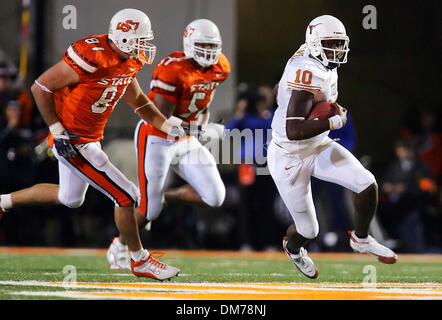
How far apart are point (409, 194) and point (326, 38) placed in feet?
13.0

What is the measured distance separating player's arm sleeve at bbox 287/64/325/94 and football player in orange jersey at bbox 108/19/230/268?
1.27 m

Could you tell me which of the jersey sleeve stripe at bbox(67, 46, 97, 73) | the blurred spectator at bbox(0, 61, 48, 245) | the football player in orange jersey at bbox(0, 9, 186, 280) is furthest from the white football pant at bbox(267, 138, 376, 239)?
the blurred spectator at bbox(0, 61, 48, 245)

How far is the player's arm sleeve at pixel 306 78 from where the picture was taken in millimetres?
4969

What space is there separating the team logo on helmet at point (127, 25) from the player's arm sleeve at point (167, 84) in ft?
3.03

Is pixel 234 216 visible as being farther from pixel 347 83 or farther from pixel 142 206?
pixel 142 206

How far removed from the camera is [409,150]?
870 cm

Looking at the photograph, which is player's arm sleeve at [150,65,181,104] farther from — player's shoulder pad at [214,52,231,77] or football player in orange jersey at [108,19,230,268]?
player's shoulder pad at [214,52,231,77]

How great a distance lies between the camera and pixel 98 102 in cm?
519

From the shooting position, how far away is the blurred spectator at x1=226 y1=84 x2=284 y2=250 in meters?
8.08

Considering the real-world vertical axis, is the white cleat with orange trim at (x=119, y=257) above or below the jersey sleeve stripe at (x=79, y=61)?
below

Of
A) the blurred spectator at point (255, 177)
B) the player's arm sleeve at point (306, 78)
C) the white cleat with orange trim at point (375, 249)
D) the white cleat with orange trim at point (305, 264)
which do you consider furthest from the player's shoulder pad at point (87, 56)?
the blurred spectator at point (255, 177)

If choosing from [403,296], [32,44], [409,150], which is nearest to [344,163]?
[403,296]

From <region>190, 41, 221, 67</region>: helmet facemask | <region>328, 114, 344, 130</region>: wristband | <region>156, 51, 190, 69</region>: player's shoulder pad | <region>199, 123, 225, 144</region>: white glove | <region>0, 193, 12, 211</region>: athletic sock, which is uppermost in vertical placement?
<region>190, 41, 221, 67</region>: helmet facemask

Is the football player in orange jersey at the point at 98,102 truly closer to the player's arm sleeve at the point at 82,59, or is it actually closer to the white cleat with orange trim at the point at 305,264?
the player's arm sleeve at the point at 82,59
